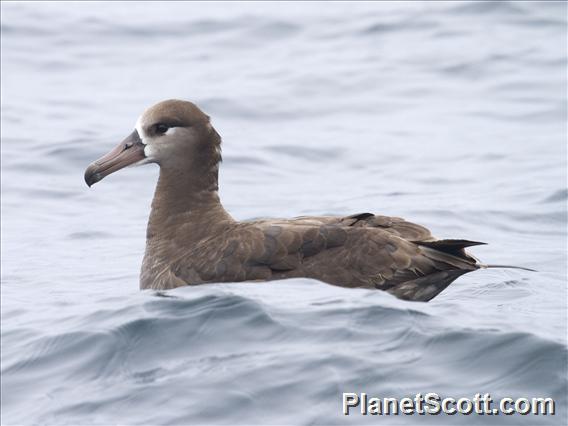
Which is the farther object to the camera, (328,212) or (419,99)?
(419,99)

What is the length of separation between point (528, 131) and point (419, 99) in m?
2.12

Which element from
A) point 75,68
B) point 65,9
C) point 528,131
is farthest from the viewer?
point 65,9

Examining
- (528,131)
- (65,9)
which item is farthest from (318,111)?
(65,9)

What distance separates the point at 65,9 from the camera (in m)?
23.8

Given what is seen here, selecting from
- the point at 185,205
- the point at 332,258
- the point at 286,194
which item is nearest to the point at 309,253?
the point at 332,258

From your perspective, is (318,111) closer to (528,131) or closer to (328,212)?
(528,131)

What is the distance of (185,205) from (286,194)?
487cm

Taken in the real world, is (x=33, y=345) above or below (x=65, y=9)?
below

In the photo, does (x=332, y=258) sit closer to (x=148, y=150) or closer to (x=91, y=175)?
(x=148, y=150)

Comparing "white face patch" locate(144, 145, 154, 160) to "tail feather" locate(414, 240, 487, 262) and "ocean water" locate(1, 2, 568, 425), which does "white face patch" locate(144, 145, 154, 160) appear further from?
"tail feather" locate(414, 240, 487, 262)

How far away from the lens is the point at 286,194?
48.9ft

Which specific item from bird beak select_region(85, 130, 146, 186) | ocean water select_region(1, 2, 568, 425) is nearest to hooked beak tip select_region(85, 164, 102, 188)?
bird beak select_region(85, 130, 146, 186)

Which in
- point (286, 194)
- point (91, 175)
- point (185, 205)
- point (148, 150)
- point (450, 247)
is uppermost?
point (148, 150)

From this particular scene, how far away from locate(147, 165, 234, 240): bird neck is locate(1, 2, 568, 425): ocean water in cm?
65
